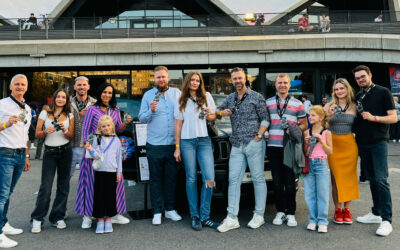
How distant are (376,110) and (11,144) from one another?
4622 mm

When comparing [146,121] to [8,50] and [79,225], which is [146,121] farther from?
[8,50]

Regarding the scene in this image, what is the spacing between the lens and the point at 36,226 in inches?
168

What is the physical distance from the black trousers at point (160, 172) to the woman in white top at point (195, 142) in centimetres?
20

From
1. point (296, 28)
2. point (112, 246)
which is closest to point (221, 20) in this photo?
point (296, 28)

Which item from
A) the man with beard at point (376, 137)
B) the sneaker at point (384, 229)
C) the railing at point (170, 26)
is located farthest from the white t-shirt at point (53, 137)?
the railing at point (170, 26)

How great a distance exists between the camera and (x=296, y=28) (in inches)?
654

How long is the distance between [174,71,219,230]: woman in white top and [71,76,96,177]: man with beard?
55.7 inches

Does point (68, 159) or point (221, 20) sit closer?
point (68, 159)

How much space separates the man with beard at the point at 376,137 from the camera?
4.13 meters

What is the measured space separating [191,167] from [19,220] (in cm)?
268

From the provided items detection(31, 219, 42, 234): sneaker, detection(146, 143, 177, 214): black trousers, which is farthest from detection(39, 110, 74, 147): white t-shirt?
detection(146, 143, 177, 214): black trousers

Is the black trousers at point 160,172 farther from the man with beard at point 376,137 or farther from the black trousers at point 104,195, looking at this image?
the man with beard at point 376,137

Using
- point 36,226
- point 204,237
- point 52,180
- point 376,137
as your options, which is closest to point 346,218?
point 376,137

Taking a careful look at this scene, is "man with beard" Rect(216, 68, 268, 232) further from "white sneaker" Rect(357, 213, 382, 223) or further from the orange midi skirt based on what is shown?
"white sneaker" Rect(357, 213, 382, 223)
